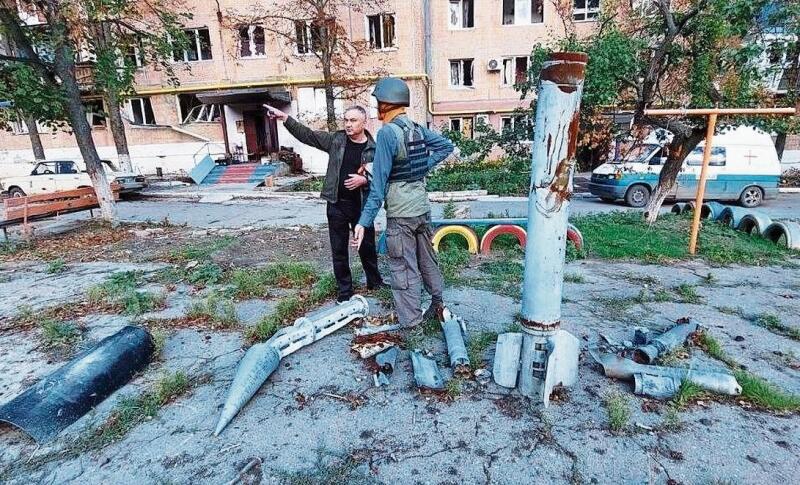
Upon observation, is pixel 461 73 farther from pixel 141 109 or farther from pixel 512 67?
pixel 141 109

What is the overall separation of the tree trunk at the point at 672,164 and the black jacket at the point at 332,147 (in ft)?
19.1

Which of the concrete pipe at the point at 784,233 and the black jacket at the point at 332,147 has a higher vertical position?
the black jacket at the point at 332,147

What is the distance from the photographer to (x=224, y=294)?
14.7 ft

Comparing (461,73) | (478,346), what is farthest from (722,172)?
(461,73)

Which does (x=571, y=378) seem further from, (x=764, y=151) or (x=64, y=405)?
(x=764, y=151)

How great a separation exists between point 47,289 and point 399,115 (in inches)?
189

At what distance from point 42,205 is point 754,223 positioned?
12479 mm

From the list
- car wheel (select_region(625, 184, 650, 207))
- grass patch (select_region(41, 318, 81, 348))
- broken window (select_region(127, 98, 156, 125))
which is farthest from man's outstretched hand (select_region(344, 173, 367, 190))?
broken window (select_region(127, 98, 156, 125))

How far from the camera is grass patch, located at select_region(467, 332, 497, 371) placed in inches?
113

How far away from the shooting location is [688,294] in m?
4.18

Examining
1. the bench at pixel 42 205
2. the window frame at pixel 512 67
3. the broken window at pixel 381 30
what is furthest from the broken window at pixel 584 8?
the bench at pixel 42 205

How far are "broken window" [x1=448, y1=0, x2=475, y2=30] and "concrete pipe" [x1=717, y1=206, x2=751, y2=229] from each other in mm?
16084

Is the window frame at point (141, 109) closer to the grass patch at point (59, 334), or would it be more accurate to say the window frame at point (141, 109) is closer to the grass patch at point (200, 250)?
the grass patch at point (200, 250)

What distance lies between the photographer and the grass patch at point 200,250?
609cm
